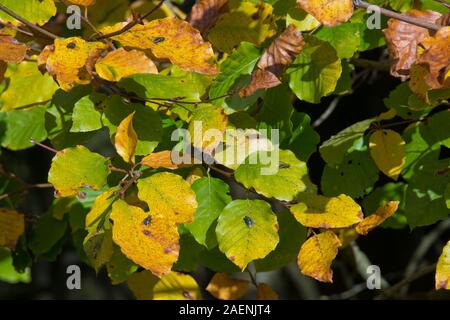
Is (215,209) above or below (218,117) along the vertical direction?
below

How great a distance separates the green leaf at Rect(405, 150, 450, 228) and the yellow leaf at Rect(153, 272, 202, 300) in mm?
488

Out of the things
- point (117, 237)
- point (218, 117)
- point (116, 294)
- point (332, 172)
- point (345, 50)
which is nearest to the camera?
point (117, 237)

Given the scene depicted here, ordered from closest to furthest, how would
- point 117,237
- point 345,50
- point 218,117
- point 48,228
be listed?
point 117,237 < point 218,117 < point 345,50 < point 48,228

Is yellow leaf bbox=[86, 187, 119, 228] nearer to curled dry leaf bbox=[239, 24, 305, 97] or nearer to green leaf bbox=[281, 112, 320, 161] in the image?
curled dry leaf bbox=[239, 24, 305, 97]

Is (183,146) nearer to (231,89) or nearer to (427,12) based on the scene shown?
(231,89)

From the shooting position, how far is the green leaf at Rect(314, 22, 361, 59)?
3.87 feet

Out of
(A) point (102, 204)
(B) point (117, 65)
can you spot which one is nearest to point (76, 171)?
(A) point (102, 204)

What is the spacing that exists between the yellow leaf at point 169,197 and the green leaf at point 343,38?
386mm

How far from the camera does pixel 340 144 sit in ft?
4.00

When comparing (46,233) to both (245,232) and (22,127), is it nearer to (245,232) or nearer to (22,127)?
(22,127)

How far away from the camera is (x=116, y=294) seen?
264 cm

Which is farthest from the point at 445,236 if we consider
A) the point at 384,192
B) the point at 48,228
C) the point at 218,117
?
the point at 218,117

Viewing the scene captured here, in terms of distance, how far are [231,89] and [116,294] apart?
1.68 meters

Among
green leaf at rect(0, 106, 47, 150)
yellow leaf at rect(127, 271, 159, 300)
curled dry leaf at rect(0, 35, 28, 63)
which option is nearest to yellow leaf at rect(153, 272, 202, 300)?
yellow leaf at rect(127, 271, 159, 300)
